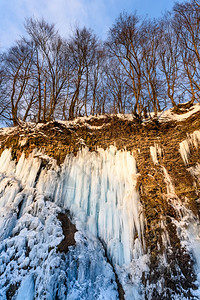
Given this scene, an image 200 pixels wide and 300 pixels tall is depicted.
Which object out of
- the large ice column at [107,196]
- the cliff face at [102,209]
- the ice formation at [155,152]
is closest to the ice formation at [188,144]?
the cliff face at [102,209]

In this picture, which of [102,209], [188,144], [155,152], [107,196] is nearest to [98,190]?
[107,196]

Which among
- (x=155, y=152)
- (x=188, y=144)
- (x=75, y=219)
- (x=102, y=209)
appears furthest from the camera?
(x=155, y=152)

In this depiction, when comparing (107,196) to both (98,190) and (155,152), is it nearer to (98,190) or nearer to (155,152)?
(98,190)

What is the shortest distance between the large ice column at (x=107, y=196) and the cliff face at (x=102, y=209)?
0.10 ft

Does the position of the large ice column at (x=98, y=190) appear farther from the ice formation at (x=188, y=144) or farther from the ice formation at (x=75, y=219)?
the ice formation at (x=188, y=144)

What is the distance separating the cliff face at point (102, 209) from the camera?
163 inches

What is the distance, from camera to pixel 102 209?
5.59m

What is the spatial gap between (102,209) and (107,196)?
484mm

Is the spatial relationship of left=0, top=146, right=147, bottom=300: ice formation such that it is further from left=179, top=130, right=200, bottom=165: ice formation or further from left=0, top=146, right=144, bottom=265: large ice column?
left=179, top=130, right=200, bottom=165: ice formation

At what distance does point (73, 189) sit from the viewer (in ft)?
20.1

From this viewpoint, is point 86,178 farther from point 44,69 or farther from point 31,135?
point 44,69

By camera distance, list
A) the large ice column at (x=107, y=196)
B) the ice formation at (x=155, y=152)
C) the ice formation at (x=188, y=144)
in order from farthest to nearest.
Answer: the ice formation at (x=155, y=152), the ice formation at (x=188, y=144), the large ice column at (x=107, y=196)

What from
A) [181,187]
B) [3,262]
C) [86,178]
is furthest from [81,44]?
[3,262]

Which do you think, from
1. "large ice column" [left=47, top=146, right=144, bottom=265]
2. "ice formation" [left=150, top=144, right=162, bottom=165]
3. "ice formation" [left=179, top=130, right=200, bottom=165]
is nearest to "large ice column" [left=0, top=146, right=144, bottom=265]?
"large ice column" [left=47, top=146, right=144, bottom=265]
